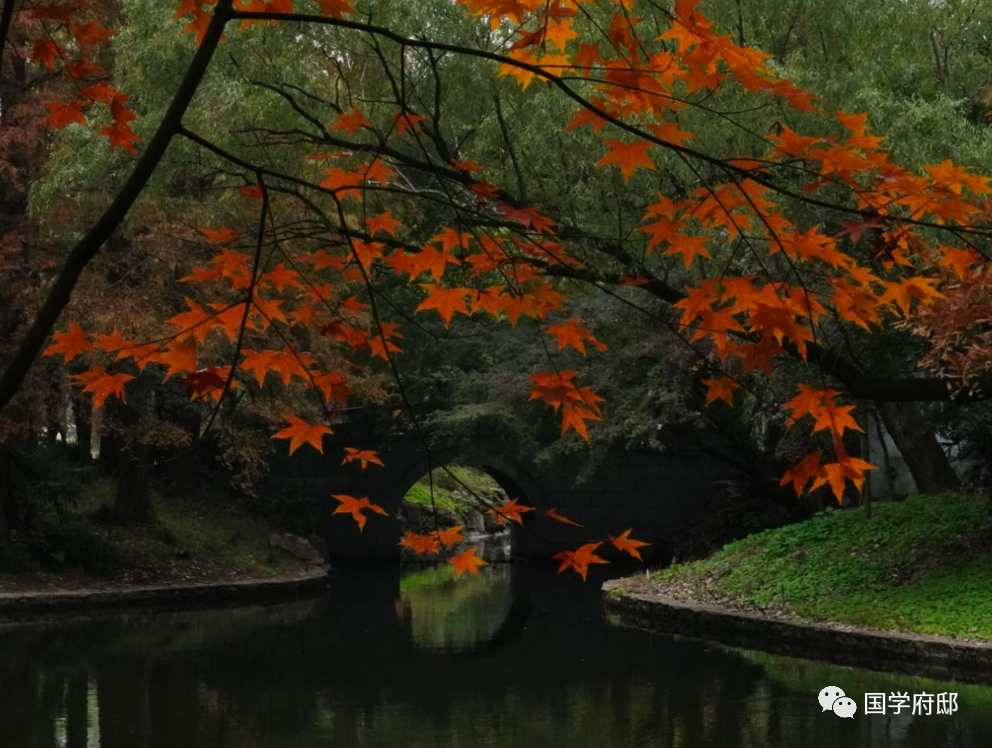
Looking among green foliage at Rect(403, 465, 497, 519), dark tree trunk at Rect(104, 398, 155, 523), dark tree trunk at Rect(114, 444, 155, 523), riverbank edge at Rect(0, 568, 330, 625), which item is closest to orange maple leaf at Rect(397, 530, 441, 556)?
riverbank edge at Rect(0, 568, 330, 625)

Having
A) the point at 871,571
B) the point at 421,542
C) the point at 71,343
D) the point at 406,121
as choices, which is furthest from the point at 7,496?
the point at 406,121

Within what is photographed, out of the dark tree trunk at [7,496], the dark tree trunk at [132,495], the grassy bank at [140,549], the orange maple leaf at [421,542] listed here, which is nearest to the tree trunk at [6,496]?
the dark tree trunk at [7,496]

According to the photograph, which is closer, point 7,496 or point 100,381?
point 100,381

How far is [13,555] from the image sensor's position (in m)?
16.0

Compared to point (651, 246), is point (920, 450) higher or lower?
lower

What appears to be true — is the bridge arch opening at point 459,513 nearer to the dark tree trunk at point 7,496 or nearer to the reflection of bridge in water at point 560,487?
the reflection of bridge in water at point 560,487

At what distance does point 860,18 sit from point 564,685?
5696mm

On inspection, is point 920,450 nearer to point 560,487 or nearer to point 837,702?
point 837,702

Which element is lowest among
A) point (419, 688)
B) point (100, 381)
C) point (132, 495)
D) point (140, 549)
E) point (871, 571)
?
point (419, 688)

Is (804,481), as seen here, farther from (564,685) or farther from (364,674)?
(364,674)

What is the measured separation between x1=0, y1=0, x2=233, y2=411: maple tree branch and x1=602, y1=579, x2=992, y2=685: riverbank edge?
9.19m

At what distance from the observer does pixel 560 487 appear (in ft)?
86.4

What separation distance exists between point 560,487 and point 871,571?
13.2 metres

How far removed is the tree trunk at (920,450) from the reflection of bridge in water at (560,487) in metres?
9.44
